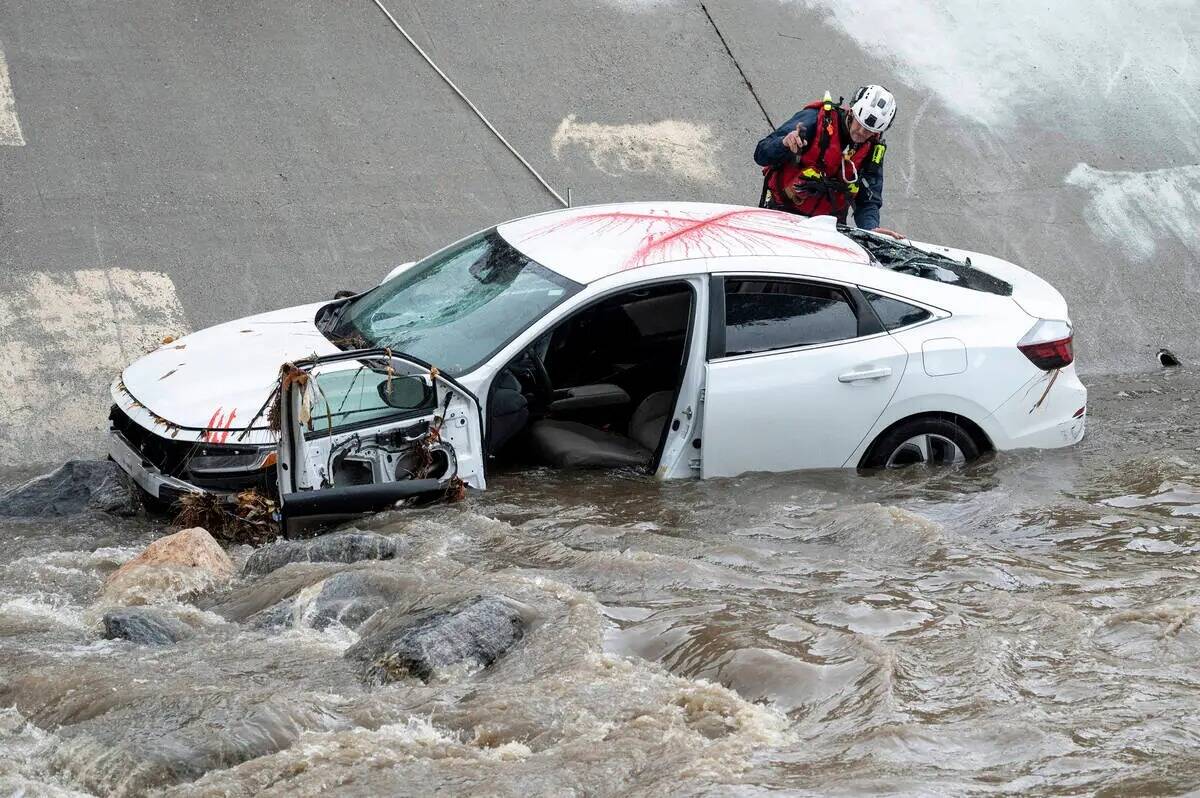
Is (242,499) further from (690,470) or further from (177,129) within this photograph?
(177,129)

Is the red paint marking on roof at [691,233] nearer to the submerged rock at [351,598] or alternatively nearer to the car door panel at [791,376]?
the car door panel at [791,376]

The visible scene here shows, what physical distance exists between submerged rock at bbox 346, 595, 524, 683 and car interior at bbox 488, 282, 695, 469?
165 cm

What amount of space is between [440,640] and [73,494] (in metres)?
2.87

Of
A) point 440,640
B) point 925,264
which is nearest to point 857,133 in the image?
point 925,264

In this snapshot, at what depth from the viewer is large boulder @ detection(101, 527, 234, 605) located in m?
5.39

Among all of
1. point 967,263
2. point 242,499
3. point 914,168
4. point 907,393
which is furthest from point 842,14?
point 242,499

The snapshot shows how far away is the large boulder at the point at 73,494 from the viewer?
6562 mm

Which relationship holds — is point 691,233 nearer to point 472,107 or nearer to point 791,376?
point 791,376

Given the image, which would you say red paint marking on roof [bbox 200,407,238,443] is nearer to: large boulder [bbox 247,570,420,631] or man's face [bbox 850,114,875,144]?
large boulder [bbox 247,570,420,631]

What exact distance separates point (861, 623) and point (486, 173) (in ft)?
19.7

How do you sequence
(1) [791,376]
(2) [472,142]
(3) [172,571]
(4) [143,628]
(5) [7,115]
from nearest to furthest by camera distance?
1. (4) [143,628]
2. (3) [172,571]
3. (1) [791,376]
4. (5) [7,115]
5. (2) [472,142]

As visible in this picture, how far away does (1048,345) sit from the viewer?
6973 mm

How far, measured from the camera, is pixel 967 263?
7.56 meters

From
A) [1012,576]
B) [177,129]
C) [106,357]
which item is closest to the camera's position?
[1012,576]
